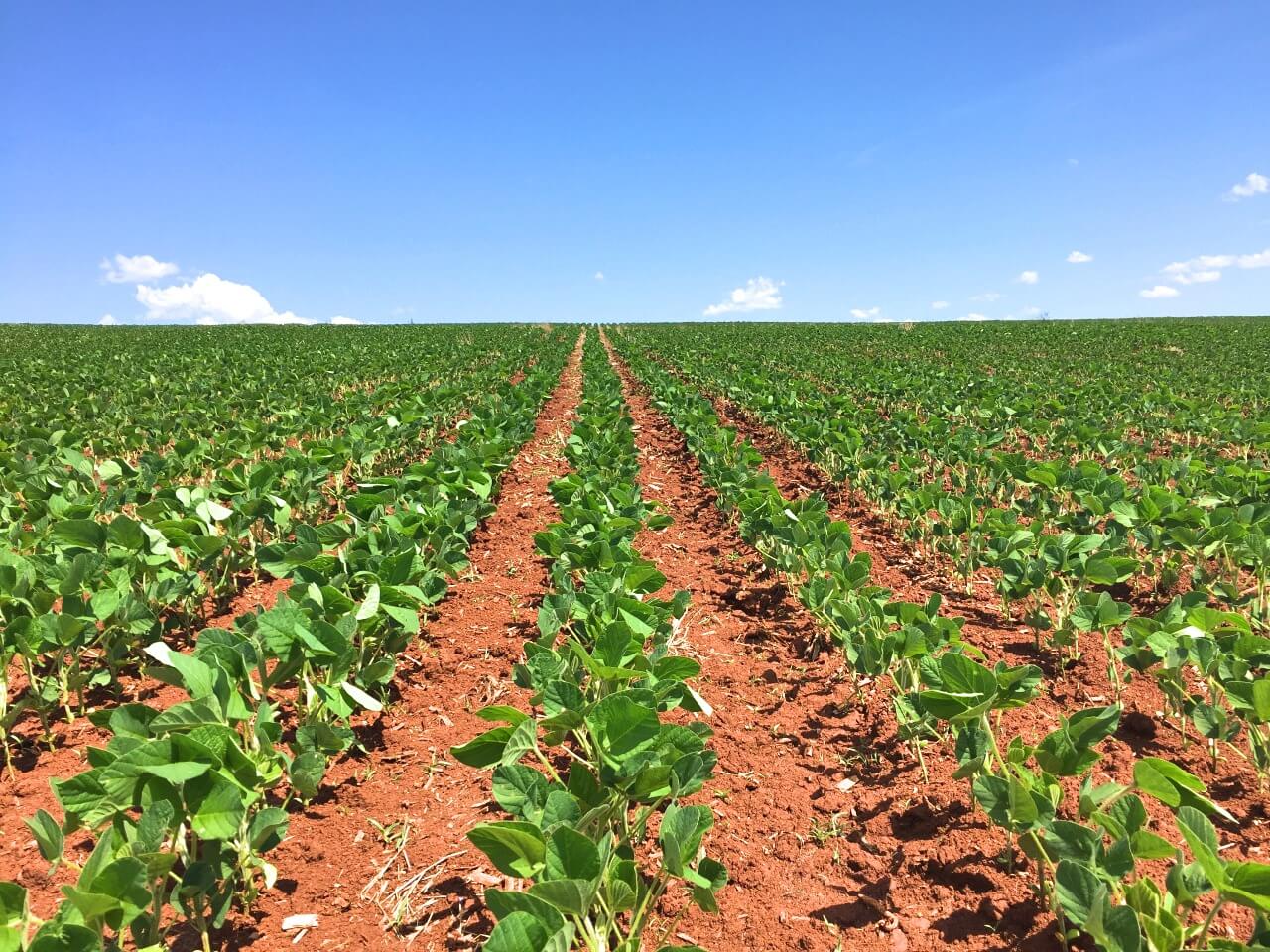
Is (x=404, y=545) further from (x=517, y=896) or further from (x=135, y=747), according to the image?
(x=517, y=896)

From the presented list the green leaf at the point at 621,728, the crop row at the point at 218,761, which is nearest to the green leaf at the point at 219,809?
the crop row at the point at 218,761

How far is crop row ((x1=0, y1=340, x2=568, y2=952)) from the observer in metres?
1.66

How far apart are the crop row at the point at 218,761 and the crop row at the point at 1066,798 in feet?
7.53

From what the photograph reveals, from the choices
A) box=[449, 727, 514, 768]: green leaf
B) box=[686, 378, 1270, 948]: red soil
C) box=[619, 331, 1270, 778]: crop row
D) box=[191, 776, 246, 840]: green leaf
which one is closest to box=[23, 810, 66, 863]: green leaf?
box=[191, 776, 246, 840]: green leaf

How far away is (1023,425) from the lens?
10.2 m

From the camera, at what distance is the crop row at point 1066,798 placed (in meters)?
1.67

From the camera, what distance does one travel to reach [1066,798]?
2.89 metres

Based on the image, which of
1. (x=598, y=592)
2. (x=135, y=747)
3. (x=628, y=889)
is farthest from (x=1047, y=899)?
(x=135, y=747)

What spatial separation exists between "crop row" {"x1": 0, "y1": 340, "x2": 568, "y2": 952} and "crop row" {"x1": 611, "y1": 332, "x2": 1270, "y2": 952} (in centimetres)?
230

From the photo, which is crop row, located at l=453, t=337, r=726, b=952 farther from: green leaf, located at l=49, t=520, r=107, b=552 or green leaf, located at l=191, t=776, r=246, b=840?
green leaf, located at l=49, t=520, r=107, b=552

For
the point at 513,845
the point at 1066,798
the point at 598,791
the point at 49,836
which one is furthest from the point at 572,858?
the point at 1066,798

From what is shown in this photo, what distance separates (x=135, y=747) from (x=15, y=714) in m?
1.96

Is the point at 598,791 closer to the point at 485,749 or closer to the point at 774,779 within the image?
the point at 485,749

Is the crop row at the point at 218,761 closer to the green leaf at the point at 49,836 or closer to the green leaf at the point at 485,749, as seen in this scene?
the green leaf at the point at 49,836
